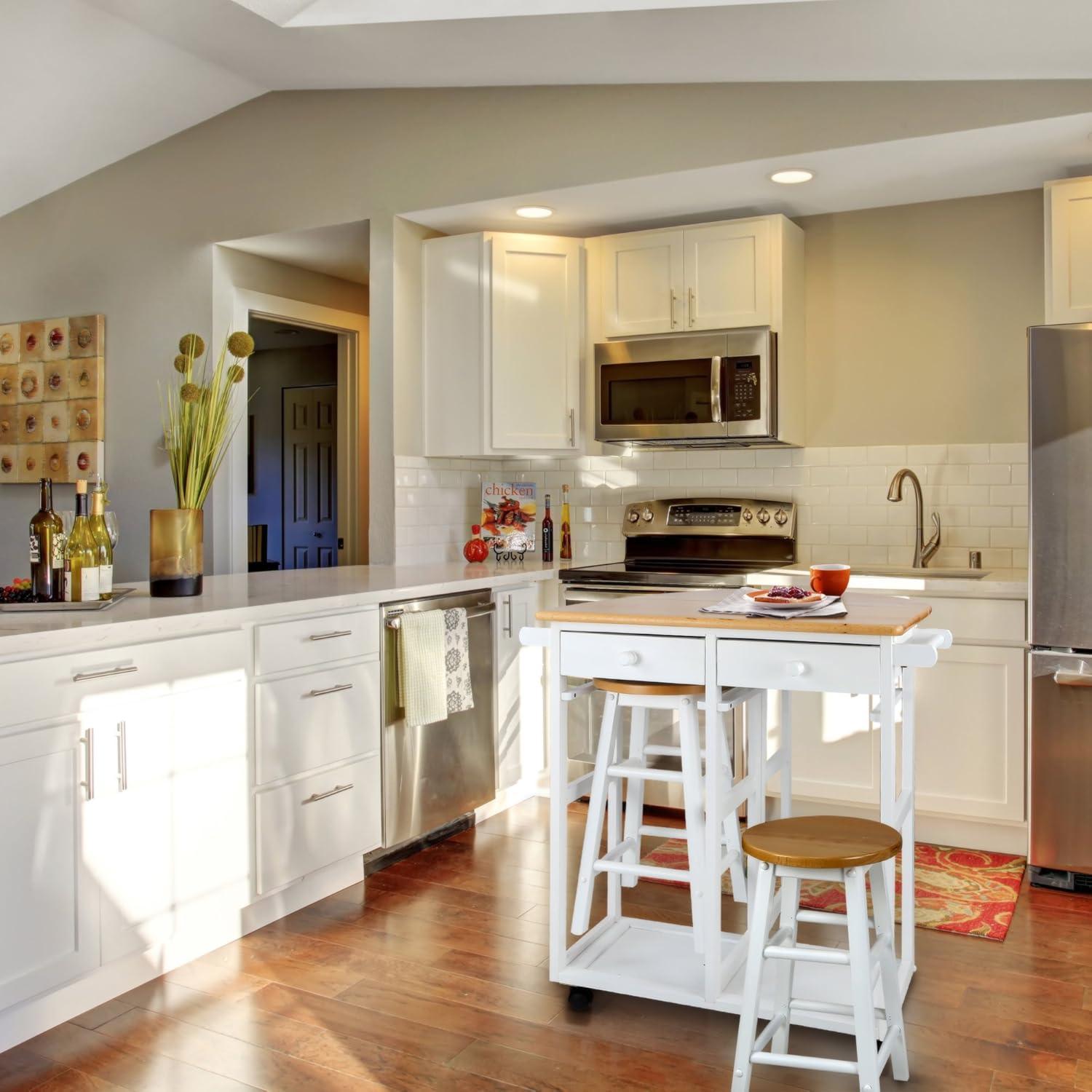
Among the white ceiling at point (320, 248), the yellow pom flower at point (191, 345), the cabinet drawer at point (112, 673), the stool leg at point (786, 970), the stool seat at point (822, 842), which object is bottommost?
the stool leg at point (786, 970)

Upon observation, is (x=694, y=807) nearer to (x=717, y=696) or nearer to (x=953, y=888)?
(x=717, y=696)

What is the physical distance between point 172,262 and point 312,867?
2.88 metres

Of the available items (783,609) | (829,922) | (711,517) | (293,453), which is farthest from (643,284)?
(293,453)

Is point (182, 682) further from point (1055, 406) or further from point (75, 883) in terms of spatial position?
point (1055, 406)

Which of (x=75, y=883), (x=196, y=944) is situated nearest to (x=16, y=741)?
(x=75, y=883)

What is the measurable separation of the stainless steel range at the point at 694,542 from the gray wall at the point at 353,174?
2.92 ft

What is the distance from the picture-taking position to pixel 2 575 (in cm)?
534

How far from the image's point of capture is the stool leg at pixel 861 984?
187cm

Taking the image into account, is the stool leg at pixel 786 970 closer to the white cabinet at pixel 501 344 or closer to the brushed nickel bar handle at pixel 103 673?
the brushed nickel bar handle at pixel 103 673

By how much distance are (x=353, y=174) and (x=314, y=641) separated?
2.15m

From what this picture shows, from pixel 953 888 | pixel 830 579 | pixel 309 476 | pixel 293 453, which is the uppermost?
pixel 293 453

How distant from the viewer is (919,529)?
405cm

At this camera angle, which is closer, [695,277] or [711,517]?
[695,277]

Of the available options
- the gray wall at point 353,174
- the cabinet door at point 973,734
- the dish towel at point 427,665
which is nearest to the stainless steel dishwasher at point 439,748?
the dish towel at point 427,665
